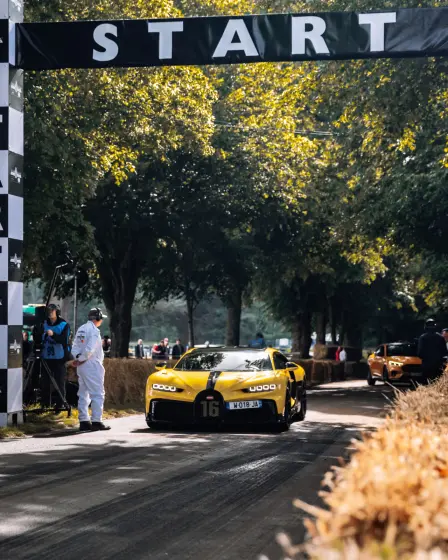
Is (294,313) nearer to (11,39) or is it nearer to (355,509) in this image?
(11,39)

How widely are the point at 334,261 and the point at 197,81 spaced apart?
2377 cm

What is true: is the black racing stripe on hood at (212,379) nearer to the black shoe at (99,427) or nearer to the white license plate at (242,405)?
the white license plate at (242,405)

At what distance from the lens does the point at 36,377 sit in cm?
→ 1930

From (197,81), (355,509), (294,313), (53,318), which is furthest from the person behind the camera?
(294,313)

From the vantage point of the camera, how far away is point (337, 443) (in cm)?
1515

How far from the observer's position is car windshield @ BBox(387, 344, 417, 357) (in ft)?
142

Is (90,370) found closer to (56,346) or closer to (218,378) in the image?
(56,346)

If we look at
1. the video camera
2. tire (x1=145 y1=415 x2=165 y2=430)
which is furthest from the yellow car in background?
tire (x1=145 y1=415 x2=165 y2=430)

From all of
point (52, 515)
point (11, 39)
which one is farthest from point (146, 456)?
point (11, 39)

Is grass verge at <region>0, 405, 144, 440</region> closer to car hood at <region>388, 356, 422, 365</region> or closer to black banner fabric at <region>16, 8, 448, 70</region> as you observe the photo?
black banner fabric at <region>16, 8, 448, 70</region>

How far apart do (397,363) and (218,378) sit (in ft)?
87.0

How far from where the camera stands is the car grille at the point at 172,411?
55.9ft

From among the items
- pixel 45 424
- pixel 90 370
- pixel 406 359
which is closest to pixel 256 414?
pixel 90 370

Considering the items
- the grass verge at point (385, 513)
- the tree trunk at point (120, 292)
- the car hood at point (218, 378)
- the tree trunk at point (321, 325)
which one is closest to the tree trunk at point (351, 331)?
the tree trunk at point (321, 325)
